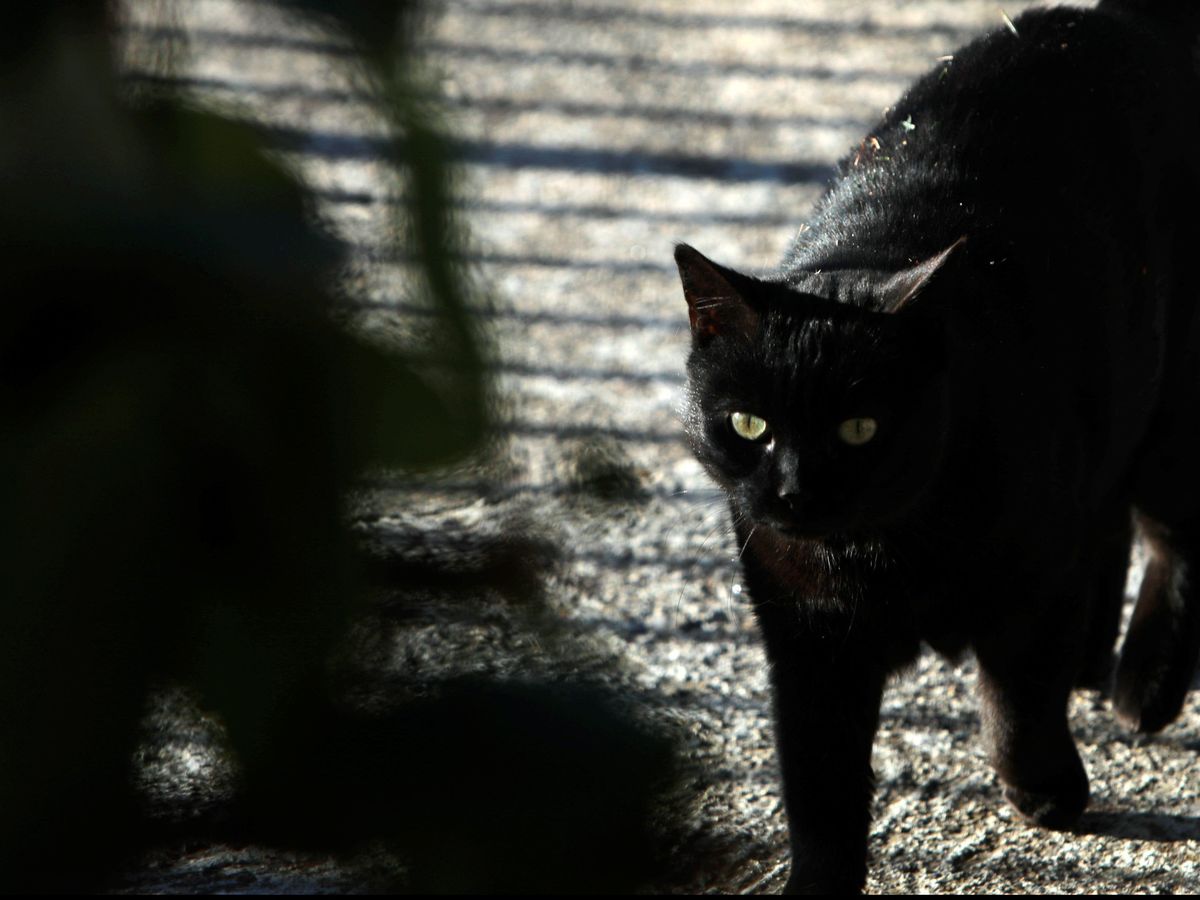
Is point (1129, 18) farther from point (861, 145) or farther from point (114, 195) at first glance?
point (114, 195)

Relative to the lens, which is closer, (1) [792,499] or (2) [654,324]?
(1) [792,499]

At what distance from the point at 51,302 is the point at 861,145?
1.93 m

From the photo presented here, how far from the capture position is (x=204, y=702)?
55cm

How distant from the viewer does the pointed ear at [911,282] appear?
169 cm

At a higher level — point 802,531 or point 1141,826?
point 802,531

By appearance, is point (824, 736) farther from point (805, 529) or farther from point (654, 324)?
point (654, 324)

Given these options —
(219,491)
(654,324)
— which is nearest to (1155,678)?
(654,324)

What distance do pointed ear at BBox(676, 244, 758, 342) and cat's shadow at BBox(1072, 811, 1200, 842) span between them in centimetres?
95

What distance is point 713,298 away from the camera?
183cm

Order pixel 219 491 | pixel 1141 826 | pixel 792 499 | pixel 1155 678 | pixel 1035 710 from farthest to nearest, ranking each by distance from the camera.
Answer: pixel 1155 678 < pixel 1141 826 < pixel 1035 710 < pixel 792 499 < pixel 219 491

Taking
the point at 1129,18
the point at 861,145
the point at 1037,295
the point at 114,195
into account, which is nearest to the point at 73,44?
the point at 114,195

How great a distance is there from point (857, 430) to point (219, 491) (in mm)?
1291

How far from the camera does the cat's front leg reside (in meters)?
1.89

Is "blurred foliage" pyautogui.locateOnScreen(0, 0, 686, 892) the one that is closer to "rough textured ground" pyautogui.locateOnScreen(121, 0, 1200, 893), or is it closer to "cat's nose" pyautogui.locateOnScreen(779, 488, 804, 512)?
"rough textured ground" pyautogui.locateOnScreen(121, 0, 1200, 893)
